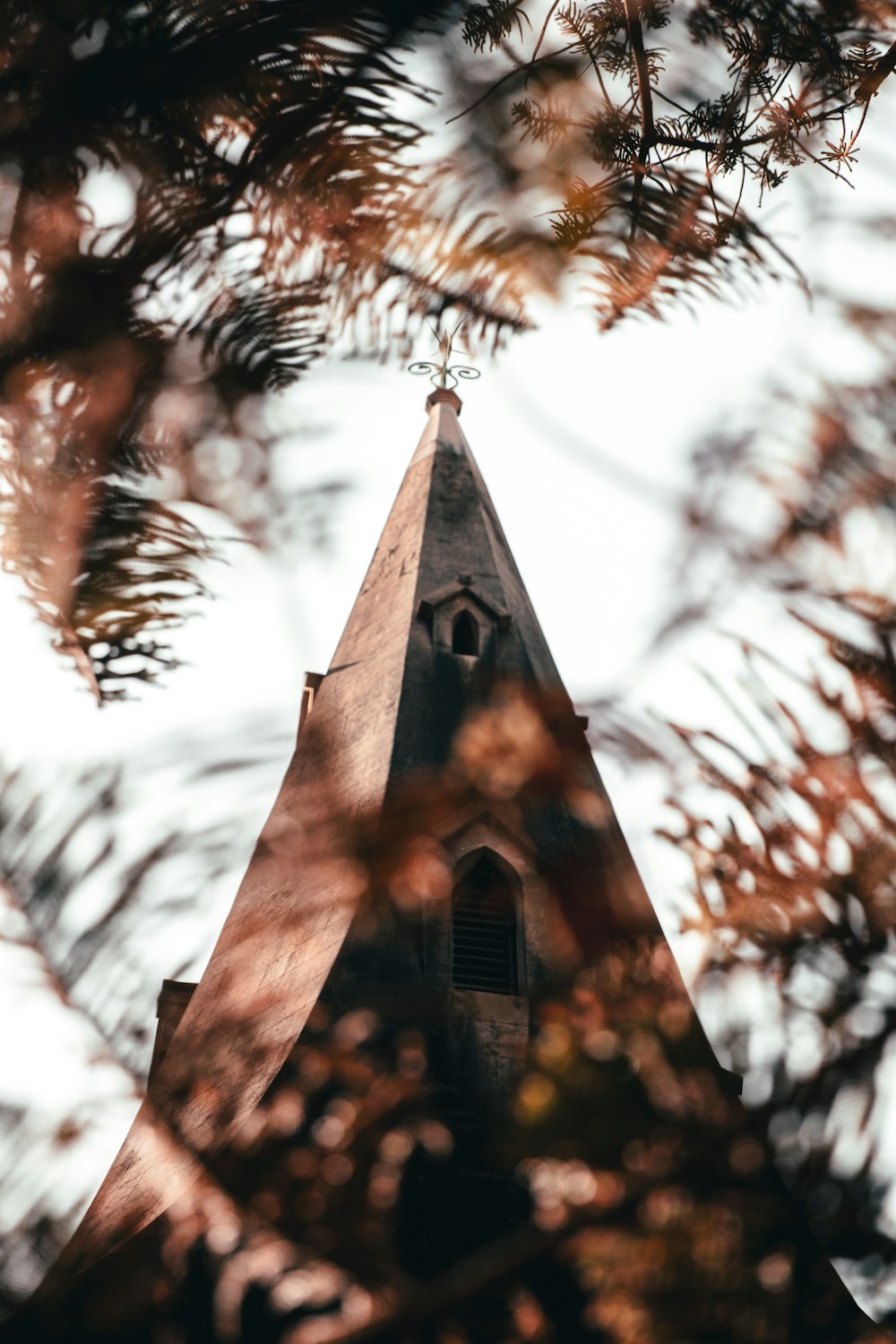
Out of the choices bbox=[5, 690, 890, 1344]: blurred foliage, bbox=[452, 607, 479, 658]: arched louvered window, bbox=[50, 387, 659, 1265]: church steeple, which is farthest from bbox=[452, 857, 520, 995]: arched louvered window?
bbox=[5, 690, 890, 1344]: blurred foliage

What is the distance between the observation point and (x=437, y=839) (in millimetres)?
5270

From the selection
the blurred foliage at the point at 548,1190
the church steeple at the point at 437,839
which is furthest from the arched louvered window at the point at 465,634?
the blurred foliage at the point at 548,1190

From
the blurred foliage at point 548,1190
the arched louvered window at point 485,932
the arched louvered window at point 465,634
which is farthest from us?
the arched louvered window at point 465,634

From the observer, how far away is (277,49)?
134 inches

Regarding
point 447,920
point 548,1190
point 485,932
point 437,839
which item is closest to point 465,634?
point 485,932

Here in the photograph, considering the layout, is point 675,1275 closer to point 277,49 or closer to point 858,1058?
point 858,1058

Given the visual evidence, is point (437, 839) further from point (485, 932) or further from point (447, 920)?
point (485, 932)

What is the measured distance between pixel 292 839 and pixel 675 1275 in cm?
108

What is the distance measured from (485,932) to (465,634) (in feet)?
16.6

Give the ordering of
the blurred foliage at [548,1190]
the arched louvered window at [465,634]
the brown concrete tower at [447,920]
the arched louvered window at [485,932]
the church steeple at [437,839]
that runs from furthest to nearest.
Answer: the arched louvered window at [465,634] → the arched louvered window at [485,932] → the church steeple at [437,839] → the brown concrete tower at [447,920] → the blurred foliage at [548,1190]

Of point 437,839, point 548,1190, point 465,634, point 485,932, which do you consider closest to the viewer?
point 548,1190

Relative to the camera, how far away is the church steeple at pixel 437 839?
325 centimetres

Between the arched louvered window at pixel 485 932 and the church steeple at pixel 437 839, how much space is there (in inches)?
0.8

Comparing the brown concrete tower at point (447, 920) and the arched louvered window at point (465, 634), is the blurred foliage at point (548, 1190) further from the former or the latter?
the arched louvered window at point (465, 634)
